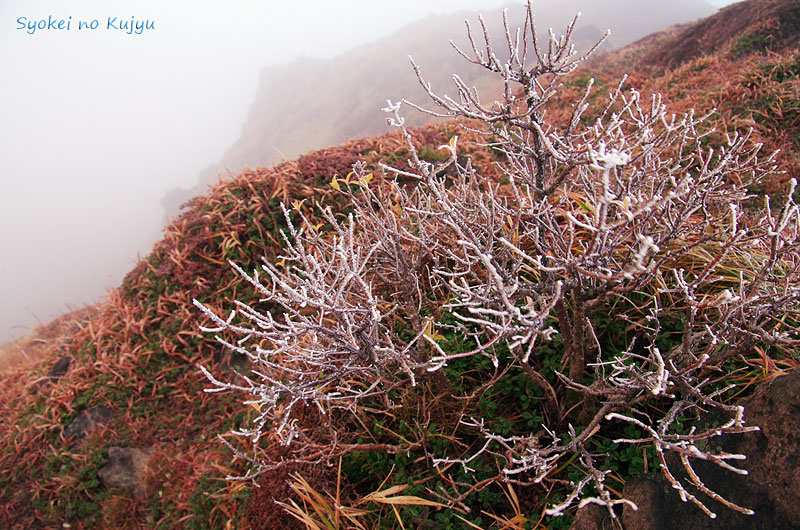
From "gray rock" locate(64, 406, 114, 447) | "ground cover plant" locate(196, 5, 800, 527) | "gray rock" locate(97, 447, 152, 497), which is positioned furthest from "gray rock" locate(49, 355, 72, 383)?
"ground cover plant" locate(196, 5, 800, 527)

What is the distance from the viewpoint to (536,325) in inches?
48.8

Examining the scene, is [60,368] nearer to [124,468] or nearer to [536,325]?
[124,468]

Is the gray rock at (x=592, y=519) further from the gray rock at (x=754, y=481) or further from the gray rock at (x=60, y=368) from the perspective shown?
the gray rock at (x=60, y=368)

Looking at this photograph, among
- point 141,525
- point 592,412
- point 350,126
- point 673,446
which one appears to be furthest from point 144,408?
point 350,126

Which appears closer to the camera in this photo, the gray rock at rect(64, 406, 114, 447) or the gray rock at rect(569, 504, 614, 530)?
the gray rock at rect(569, 504, 614, 530)

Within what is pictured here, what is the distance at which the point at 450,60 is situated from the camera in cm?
3441

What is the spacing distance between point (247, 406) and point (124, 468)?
151cm

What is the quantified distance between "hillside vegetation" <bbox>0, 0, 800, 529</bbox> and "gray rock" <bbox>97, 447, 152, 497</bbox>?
0.07 metres

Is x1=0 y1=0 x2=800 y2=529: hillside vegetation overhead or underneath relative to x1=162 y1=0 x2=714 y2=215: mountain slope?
underneath

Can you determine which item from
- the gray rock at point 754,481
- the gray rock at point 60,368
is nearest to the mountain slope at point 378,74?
the gray rock at point 60,368

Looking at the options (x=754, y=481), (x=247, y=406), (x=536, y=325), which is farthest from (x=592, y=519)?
(x=247, y=406)

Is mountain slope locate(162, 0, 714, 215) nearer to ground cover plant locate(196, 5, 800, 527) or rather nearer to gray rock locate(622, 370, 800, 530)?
ground cover plant locate(196, 5, 800, 527)

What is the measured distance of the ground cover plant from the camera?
1.41 meters

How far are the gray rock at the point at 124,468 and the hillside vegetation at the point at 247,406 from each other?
2.6 inches
